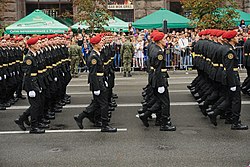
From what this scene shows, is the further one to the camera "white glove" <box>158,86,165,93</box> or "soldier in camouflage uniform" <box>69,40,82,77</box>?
"soldier in camouflage uniform" <box>69,40,82,77</box>

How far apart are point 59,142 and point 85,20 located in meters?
14.4

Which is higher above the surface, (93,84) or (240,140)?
(93,84)

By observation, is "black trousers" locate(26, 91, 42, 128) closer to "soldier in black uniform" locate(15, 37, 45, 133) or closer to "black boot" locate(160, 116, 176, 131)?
Result: "soldier in black uniform" locate(15, 37, 45, 133)

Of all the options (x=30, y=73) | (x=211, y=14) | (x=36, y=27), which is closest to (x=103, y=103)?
(x=30, y=73)

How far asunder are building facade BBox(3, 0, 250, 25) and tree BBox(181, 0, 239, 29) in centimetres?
→ 529

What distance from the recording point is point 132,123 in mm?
10562

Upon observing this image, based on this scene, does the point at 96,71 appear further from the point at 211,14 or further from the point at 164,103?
the point at 211,14

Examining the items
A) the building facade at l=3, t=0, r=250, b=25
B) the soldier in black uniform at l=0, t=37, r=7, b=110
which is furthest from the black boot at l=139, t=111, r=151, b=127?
the building facade at l=3, t=0, r=250, b=25

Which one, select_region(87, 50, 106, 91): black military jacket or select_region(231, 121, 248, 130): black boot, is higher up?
select_region(87, 50, 106, 91): black military jacket

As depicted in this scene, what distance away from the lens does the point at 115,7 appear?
2712 centimetres

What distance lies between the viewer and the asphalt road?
25.1 feet

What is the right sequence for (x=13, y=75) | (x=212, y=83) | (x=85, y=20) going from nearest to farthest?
(x=212, y=83)
(x=13, y=75)
(x=85, y=20)

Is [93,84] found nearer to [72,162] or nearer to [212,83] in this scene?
[72,162]

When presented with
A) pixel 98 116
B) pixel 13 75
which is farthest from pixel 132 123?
pixel 13 75
